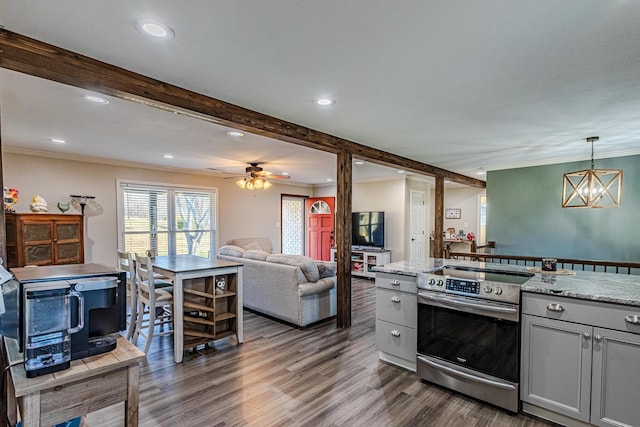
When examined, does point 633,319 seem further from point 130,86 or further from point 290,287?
point 130,86

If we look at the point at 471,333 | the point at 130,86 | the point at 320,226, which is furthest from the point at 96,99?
the point at 320,226

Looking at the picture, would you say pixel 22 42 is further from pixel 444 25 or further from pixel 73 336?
pixel 444 25

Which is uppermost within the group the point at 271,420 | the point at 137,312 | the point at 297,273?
the point at 297,273

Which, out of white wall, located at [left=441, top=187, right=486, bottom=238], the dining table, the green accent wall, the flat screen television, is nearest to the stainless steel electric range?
the dining table

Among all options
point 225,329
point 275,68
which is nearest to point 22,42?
point 275,68

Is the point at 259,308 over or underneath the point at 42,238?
underneath

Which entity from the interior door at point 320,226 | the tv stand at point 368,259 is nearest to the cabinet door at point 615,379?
the tv stand at point 368,259

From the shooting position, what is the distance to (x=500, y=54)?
1.99m

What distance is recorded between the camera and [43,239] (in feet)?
15.0

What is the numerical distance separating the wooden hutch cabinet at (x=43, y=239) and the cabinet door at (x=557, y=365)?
5.95m

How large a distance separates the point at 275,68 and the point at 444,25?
1114 mm

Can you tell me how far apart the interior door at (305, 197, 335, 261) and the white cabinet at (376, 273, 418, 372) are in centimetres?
566

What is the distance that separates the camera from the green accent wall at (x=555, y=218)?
5031mm

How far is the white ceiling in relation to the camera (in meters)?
1.61
